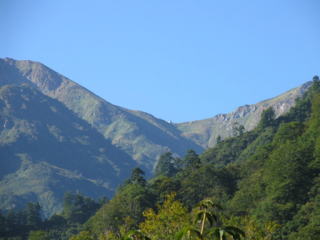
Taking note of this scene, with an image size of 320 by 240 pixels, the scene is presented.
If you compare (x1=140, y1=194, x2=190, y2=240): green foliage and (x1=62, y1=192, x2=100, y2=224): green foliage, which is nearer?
(x1=140, y1=194, x2=190, y2=240): green foliage

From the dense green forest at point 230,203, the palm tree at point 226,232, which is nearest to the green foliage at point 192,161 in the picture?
the dense green forest at point 230,203

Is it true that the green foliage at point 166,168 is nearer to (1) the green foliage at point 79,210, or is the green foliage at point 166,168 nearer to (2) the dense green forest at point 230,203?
(2) the dense green forest at point 230,203

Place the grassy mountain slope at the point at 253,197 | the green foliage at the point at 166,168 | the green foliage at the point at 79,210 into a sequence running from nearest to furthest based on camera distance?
the grassy mountain slope at the point at 253,197 → the green foliage at the point at 79,210 → the green foliage at the point at 166,168

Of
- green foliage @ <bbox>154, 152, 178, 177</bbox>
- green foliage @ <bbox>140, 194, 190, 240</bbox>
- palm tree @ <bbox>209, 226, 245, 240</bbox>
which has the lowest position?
green foliage @ <bbox>140, 194, 190, 240</bbox>

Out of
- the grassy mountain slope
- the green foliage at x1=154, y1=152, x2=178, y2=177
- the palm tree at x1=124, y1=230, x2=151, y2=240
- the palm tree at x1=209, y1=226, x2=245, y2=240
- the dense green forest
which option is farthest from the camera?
the green foliage at x1=154, y1=152, x2=178, y2=177

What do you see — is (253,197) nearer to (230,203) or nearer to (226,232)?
(230,203)

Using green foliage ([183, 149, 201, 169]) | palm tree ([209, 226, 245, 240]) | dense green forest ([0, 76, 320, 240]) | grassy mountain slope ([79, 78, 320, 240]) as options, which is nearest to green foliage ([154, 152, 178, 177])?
green foliage ([183, 149, 201, 169])

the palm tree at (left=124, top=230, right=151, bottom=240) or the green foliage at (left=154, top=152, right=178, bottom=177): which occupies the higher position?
the green foliage at (left=154, top=152, right=178, bottom=177)

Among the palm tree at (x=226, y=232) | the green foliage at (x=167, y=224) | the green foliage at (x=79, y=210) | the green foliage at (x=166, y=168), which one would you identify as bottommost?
the green foliage at (x=79, y=210)

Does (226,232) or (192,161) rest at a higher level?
(192,161)

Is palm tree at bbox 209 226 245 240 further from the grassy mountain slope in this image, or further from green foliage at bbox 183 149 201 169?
green foliage at bbox 183 149 201 169

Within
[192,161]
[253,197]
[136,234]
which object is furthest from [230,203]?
[136,234]

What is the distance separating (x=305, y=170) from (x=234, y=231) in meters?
75.0

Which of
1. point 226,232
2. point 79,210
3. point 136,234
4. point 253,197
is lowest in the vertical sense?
point 79,210
